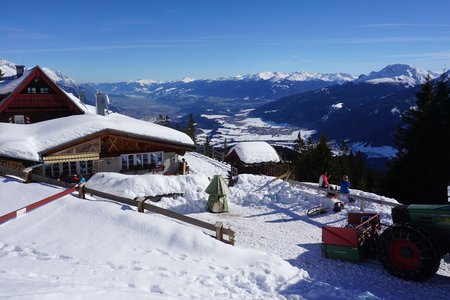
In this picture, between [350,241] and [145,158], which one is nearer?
[350,241]

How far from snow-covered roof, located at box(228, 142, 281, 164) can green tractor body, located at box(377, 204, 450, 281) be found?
57.3ft

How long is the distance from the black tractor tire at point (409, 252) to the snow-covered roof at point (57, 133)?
52.5ft

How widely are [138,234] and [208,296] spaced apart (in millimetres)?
3663

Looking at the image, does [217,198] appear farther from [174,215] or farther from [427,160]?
[427,160]

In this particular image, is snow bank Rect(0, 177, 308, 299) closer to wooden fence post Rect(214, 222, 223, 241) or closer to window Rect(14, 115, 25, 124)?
wooden fence post Rect(214, 222, 223, 241)

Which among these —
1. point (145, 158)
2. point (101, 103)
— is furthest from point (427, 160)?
point (101, 103)

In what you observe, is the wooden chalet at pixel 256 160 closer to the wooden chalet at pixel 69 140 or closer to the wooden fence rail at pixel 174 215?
the wooden chalet at pixel 69 140

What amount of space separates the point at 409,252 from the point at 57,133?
18940 millimetres

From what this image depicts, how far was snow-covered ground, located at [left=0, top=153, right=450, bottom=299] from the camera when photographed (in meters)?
8.02

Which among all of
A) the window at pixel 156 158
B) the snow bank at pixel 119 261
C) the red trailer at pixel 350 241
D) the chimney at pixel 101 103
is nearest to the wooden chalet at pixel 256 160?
the window at pixel 156 158

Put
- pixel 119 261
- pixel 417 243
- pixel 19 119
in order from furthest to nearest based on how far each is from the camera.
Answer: pixel 19 119, pixel 417 243, pixel 119 261

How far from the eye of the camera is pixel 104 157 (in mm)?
22953

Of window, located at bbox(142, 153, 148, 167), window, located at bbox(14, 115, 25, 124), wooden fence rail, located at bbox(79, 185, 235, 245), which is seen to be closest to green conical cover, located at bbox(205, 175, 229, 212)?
wooden fence rail, located at bbox(79, 185, 235, 245)

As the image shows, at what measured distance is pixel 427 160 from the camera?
2778cm
